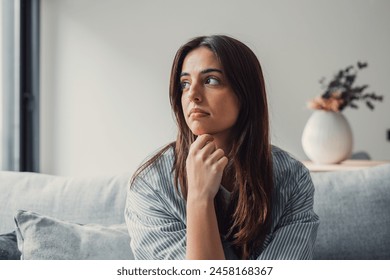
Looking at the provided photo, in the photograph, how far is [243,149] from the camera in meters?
0.82

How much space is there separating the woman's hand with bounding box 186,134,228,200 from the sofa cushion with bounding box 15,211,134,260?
0.31 m

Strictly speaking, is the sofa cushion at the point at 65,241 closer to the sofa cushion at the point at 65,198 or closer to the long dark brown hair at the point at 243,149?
the sofa cushion at the point at 65,198

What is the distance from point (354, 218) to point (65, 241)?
0.55 m

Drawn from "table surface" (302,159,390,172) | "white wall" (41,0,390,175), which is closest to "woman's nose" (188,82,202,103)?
"table surface" (302,159,390,172)

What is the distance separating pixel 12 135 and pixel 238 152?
178 cm

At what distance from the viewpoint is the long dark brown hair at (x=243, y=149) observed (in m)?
0.76

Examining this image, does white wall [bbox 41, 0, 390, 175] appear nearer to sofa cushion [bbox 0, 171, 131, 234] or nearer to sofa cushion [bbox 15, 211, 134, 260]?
sofa cushion [bbox 0, 171, 131, 234]

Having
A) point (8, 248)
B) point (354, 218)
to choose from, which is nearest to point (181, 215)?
point (8, 248)

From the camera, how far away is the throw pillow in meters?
0.94

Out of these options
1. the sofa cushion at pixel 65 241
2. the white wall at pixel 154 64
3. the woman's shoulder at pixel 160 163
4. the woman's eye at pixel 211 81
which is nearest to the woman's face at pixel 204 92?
the woman's eye at pixel 211 81

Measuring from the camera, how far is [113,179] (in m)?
1.17

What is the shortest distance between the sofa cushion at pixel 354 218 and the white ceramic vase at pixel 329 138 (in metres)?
0.68

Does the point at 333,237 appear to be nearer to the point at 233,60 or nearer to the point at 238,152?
the point at 238,152

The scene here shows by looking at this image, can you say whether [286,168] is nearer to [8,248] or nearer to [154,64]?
[8,248]
